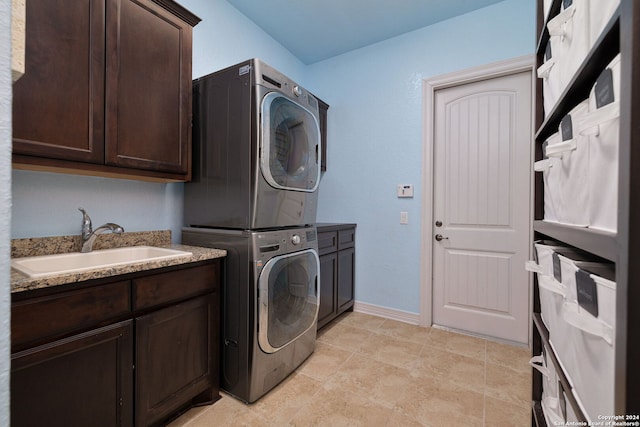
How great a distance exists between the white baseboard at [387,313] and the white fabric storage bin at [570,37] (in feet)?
7.49

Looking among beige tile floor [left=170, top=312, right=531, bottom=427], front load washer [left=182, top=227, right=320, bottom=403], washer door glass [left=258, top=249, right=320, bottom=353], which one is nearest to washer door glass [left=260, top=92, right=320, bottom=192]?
front load washer [left=182, top=227, right=320, bottom=403]

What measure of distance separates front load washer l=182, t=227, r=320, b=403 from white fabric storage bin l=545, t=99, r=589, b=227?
4.25ft

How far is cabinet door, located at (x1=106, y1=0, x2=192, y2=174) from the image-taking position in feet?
4.45

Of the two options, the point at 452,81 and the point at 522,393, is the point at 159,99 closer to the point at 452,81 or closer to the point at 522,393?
the point at 452,81

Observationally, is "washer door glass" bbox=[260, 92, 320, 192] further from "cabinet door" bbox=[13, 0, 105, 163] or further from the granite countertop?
"cabinet door" bbox=[13, 0, 105, 163]

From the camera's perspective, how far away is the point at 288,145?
178cm

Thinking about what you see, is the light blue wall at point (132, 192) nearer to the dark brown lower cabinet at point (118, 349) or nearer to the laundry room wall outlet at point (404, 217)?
the dark brown lower cabinet at point (118, 349)

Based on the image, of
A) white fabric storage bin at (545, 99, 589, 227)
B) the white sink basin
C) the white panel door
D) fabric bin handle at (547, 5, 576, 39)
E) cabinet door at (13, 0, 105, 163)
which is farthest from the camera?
the white panel door

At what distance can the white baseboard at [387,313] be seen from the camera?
2.66m

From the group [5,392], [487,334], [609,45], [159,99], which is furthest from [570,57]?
[487,334]

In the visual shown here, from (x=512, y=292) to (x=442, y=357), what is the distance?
33.5 inches

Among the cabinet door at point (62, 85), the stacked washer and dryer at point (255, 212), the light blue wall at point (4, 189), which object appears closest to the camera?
the light blue wall at point (4, 189)

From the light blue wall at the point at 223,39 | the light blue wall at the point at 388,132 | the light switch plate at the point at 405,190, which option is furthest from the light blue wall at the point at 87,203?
the light switch plate at the point at 405,190

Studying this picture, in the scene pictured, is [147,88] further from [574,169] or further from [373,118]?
[373,118]
